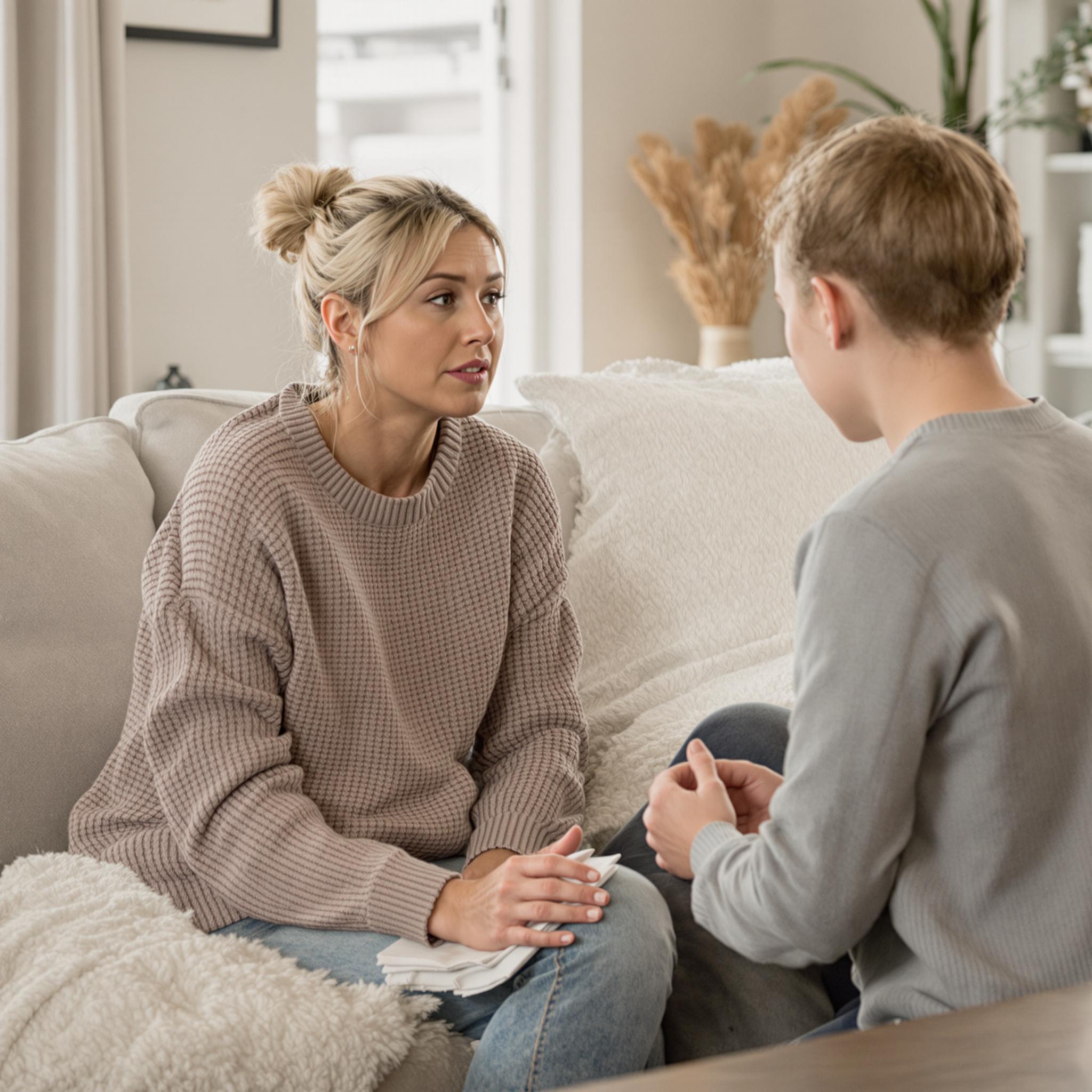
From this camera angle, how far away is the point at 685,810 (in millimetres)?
1025

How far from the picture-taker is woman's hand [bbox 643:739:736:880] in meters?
1.02

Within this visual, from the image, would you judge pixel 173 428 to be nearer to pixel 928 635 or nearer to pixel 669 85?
pixel 928 635

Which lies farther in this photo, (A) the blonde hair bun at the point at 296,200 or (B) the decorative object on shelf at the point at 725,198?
(B) the decorative object on shelf at the point at 725,198

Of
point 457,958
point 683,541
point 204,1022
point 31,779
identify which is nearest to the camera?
point 204,1022

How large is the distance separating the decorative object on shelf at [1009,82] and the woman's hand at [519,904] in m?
2.45

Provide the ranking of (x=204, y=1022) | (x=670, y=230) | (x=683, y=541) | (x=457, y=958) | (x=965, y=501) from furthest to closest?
(x=670, y=230)
(x=683, y=541)
(x=457, y=958)
(x=204, y=1022)
(x=965, y=501)

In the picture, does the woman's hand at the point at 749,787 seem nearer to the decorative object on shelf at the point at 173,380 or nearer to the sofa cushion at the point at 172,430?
the sofa cushion at the point at 172,430

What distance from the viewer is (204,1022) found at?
→ 3.58 feet

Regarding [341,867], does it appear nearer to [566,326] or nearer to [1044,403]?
[1044,403]

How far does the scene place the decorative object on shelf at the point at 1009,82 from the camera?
3.18 meters

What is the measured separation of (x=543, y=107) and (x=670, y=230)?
18.7 inches

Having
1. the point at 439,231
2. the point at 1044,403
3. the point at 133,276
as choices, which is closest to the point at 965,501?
the point at 1044,403

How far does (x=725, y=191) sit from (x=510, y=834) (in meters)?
2.40

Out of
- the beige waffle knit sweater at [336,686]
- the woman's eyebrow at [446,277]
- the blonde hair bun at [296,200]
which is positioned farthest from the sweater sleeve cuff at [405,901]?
the blonde hair bun at [296,200]
